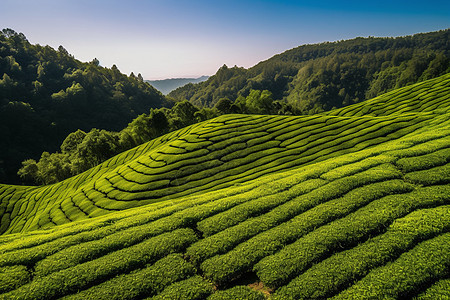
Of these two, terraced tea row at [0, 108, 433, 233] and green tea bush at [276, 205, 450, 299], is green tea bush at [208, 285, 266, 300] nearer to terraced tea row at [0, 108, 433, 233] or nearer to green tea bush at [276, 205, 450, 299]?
green tea bush at [276, 205, 450, 299]

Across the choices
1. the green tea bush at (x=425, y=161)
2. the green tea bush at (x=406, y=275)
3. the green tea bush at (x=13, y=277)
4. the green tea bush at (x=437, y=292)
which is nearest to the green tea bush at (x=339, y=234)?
the green tea bush at (x=406, y=275)

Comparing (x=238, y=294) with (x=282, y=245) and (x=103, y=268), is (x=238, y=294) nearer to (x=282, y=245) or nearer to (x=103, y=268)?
(x=282, y=245)

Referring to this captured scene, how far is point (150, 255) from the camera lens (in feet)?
33.9

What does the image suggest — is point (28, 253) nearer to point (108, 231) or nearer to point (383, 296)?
point (108, 231)

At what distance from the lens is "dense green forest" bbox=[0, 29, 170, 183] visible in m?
110

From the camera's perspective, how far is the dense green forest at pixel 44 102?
361 ft

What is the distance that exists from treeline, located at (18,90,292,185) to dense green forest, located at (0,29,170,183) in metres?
37.4

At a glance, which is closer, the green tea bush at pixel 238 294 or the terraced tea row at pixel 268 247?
the green tea bush at pixel 238 294

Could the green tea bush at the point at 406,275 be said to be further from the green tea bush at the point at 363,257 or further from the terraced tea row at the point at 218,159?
the terraced tea row at the point at 218,159

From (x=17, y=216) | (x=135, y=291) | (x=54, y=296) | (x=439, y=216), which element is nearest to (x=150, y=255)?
(x=135, y=291)

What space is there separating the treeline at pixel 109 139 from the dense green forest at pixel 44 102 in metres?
37.4

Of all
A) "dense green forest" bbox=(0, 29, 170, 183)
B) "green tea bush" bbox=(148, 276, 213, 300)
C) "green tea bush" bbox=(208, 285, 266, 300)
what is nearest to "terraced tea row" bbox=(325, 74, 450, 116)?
"green tea bush" bbox=(208, 285, 266, 300)

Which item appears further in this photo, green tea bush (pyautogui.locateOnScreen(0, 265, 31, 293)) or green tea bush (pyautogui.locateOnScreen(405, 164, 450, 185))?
green tea bush (pyautogui.locateOnScreen(405, 164, 450, 185))

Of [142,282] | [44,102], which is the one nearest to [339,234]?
[142,282]
